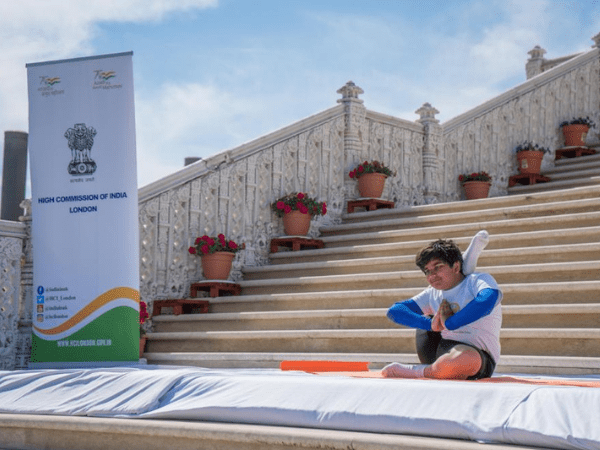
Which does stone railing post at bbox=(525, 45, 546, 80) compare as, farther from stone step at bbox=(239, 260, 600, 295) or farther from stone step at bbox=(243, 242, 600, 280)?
stone step at bbox=(239, 260, 600, 295)

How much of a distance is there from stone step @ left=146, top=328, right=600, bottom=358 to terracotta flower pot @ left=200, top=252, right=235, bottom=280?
0.91 m

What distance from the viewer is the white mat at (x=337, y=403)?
3248mm

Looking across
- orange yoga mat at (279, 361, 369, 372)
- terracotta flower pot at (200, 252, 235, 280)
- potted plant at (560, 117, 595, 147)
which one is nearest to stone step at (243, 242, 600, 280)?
terracotta flower pot at (200, 252, 235, 280)

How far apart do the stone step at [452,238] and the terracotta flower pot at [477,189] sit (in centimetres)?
287

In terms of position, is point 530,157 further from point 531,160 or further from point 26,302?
point 26,302

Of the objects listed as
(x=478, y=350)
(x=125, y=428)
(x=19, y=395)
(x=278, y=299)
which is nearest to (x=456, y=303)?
(x=478, y=350)

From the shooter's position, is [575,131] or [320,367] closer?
[320,367]

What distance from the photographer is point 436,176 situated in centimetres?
1145

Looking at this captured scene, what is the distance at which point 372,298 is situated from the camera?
761cm

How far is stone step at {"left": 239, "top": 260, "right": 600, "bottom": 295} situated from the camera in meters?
6.90

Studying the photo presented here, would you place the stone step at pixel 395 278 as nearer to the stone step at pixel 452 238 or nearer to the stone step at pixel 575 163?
the stone step at pixel 452 238

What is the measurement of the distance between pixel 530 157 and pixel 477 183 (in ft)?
3.02

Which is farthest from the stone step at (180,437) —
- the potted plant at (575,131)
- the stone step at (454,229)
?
the potted plant at (575,131)

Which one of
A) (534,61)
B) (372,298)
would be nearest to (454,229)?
(372,298)
